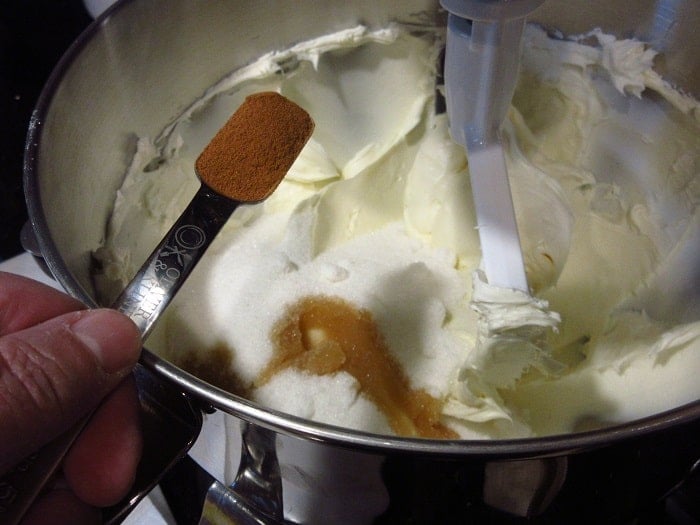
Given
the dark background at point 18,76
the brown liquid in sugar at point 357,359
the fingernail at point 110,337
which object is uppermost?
the fingernail at point 110,337

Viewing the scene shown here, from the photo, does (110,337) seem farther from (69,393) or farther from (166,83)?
(166,83)

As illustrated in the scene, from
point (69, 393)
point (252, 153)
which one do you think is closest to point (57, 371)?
point (69, 393)

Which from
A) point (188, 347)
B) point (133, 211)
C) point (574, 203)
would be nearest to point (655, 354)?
point (574, 203)

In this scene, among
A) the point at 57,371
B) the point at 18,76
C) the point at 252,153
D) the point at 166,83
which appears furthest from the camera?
the point at 18,76

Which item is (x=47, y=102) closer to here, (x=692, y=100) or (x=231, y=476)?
(x=231, y=476)

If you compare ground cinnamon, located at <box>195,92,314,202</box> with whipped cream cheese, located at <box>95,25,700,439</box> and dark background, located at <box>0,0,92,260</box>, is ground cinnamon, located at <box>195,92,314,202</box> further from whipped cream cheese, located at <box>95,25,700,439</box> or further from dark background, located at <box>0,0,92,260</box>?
dark background, located at <box>0,0,92,260</box>

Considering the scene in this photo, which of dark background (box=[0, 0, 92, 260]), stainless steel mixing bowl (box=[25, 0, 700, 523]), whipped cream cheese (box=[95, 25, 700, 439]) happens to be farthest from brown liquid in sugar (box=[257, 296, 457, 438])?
dark background (box=[0, 0, 92, 260])

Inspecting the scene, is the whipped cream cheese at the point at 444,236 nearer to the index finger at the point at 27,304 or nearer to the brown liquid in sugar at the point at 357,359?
the brown liquid in sugar at the point at 357,359

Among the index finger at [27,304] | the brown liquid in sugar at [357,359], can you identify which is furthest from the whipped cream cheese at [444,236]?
the index finger at [27,304]
